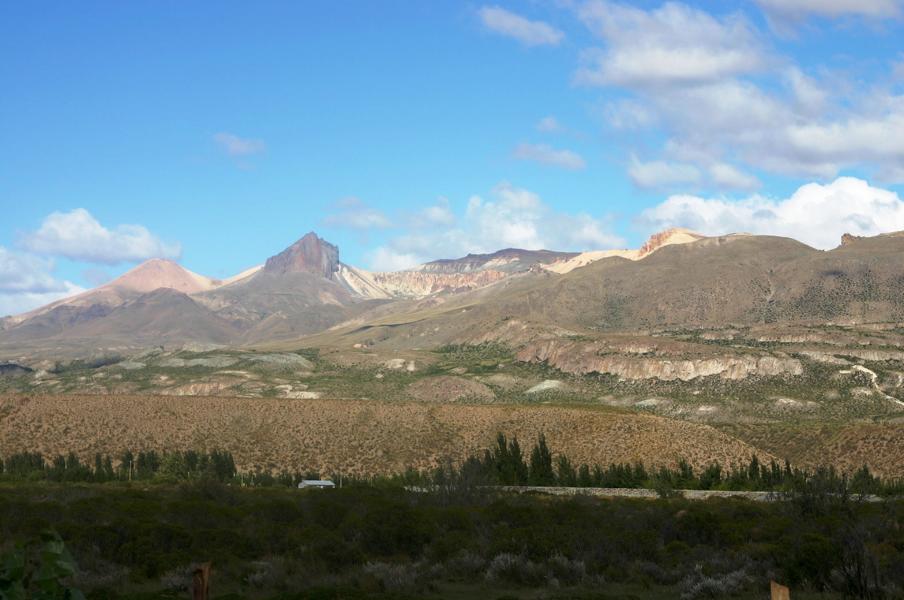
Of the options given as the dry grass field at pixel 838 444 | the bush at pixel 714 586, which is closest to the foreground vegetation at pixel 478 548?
the bush at pixel 714 586

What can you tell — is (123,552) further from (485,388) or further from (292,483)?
(485,388)

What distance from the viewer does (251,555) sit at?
1192 inches

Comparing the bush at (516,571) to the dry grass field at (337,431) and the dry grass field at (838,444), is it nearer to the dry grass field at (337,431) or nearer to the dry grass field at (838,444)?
the dry grass field at (838,444)

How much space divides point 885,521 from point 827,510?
1.76m

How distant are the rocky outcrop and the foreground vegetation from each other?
121 meters

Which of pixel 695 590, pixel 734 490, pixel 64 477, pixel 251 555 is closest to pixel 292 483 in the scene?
pixel 64 477

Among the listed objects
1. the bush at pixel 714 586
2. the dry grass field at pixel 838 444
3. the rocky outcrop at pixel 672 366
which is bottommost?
the dry grass field at pixel 838 444

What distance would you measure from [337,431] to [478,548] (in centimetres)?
6871

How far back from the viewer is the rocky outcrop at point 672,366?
509 feet

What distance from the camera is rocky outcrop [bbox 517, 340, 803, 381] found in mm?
155125

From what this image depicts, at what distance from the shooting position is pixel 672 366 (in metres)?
163

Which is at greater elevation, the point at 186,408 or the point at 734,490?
the point at 186,408

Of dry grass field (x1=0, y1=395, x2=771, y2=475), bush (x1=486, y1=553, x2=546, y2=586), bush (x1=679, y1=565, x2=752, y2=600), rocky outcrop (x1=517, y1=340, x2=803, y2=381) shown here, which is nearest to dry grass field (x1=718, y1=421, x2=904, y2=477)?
dry grass field (x1=0, y1=395, x2=771, y2=475)

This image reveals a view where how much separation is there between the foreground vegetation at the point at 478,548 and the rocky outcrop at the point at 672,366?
120794 millimetres
